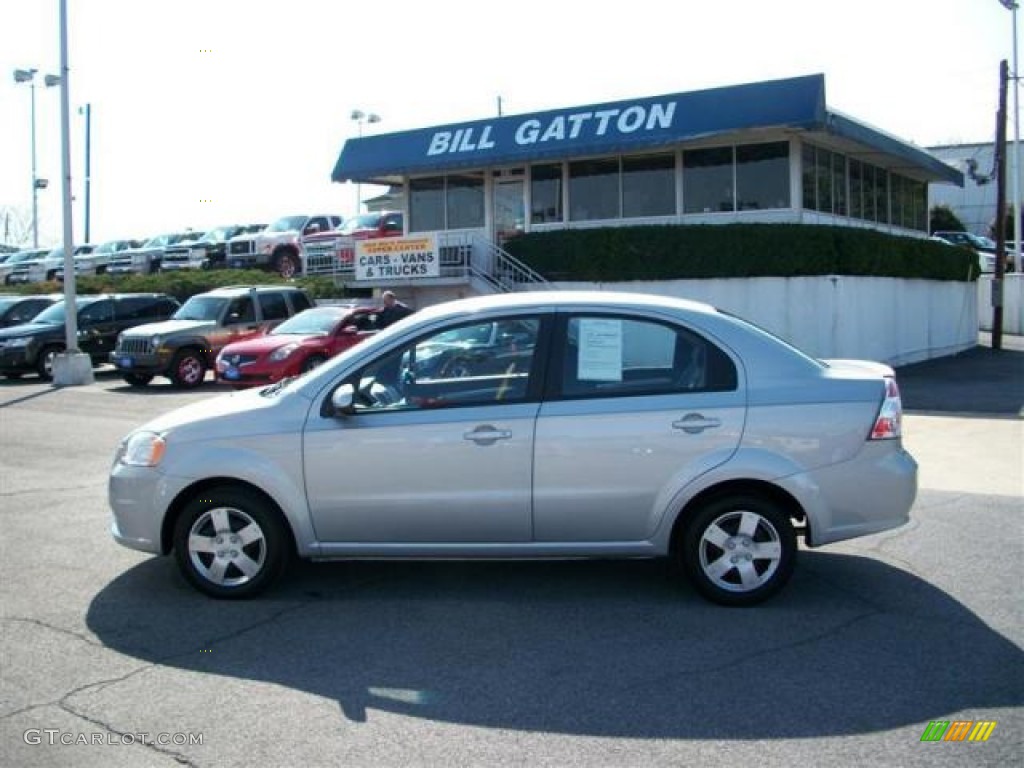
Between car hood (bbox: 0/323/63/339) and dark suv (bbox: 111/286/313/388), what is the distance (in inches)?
109

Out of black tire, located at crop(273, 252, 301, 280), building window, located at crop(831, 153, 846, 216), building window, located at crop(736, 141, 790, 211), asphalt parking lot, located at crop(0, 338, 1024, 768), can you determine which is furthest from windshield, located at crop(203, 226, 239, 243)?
asphalt parking lot, located at crop(0, 338, 1024, 768)

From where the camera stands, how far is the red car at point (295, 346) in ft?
53.1

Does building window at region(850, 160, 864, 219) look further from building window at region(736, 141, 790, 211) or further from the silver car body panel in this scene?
the silver car body panel

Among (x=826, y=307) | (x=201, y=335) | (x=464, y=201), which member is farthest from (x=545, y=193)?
(x=201, y=335)

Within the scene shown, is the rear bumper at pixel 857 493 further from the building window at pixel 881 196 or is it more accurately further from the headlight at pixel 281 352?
the building window at pixel 881 196

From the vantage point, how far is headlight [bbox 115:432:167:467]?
574 cm

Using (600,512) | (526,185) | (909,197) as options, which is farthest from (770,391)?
(909,197)

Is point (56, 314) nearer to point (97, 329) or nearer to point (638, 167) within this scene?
point (97, 329)

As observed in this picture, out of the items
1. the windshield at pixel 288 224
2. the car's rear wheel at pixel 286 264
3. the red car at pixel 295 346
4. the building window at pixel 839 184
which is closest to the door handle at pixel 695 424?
the red car at pixel 295 346

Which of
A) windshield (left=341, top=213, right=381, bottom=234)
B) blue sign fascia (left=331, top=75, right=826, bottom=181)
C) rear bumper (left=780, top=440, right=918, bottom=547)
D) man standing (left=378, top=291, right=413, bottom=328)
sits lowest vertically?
rear bumper (left=780, top=440, right=918, bottom=547)

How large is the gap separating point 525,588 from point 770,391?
6.15 ft

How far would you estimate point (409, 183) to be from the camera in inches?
1072

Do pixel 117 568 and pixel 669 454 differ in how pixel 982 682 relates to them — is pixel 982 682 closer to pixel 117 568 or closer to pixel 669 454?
pixel 669 454
